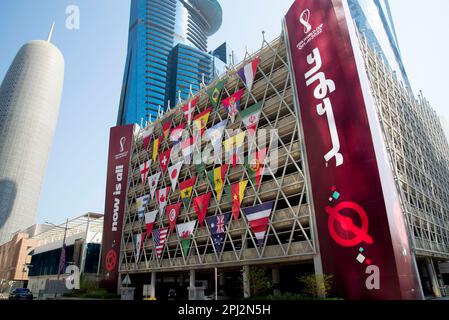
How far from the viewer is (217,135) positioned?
42875 millimetres

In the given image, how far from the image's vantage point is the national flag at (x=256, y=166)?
116 feet

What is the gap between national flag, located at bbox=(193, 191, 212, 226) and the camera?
40.6 m

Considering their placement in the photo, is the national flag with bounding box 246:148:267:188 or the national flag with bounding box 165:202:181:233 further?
the national flag with bounding box 165:202:181:233

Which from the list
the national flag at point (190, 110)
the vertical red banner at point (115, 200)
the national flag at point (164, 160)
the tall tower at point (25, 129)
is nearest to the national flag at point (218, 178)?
the national flag at point (190, 110)

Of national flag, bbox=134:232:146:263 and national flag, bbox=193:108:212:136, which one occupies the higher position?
national flag, bbox=193:108:212:136

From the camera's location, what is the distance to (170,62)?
5212 inches

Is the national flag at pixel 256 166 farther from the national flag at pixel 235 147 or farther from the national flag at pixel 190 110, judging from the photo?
the national flag at pixel 190 110

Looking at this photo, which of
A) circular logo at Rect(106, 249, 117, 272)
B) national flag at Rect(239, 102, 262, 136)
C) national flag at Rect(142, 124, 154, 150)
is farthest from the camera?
national flag at Rect(142, 124, 154, 150)

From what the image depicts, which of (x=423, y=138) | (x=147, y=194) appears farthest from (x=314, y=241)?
(x=423, y=138)

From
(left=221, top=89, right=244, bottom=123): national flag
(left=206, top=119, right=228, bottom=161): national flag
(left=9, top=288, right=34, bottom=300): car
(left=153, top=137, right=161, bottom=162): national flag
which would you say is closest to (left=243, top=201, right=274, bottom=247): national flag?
(left=206, top=119, right=228, bottom=161): national flag

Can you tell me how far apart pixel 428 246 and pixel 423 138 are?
2576 cm

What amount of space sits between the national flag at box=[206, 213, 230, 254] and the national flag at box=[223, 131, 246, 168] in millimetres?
6765

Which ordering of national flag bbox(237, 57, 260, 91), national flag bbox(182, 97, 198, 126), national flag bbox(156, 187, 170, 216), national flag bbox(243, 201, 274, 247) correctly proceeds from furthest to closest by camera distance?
national flag bbox(182, 97, 198, 126) < national flag bbox(156, 187, 170, 216) < national flag bbox(237, 57, 260, 91) < national flag bbox(243, 201, 274, 247)

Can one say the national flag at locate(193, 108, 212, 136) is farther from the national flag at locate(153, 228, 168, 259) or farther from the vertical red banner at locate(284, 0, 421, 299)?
the vertical red banner at locate(284, 0, 421, 299)
